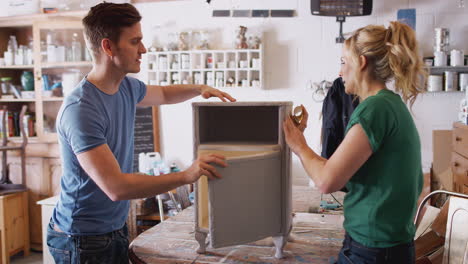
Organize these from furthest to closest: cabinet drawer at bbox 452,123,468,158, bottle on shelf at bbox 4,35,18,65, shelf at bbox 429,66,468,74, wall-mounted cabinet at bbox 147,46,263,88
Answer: bottle on shelf at bbox 4,35,18,65, wall-mounted cabinet at bbox 147,46,263,88, shelf at bbox 429,66,468,74, cabinet drawer at bbox 452,123,468,158

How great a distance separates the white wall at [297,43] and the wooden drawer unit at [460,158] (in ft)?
1.61

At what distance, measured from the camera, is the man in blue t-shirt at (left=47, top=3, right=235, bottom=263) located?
150cm

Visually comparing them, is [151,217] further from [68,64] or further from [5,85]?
[5,85]

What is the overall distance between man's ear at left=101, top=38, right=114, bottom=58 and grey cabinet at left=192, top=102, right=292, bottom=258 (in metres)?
0.37

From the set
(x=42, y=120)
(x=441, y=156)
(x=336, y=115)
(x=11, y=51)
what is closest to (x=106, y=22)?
(x=336, y=115)

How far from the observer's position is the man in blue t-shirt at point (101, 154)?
4.92 ft

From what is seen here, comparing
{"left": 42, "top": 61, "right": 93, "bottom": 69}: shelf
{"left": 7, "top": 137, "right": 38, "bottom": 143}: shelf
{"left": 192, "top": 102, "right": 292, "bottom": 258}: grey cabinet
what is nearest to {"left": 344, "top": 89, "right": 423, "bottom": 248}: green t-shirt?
{"left": 192, "top": 102, "right": 292, "bottom": 258}: grey cabinet

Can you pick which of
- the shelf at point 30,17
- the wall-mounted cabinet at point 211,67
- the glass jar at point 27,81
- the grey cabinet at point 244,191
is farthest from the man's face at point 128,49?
the glass jar at point 27,81

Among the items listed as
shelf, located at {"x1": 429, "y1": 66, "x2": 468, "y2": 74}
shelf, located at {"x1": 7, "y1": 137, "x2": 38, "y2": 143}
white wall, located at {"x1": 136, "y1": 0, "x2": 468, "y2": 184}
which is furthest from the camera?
shelf, located at {"x1": 7, "y1": 137, "x2": 38, "y2": 143}

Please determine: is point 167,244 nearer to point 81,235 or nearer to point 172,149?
point 81,235

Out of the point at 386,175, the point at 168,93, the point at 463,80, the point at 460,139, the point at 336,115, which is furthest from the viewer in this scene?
the point at 463,80

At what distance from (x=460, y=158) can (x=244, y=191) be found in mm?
2648

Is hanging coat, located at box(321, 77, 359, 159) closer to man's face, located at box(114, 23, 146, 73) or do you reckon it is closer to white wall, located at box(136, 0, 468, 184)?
white wall, located at box(136, 0, 468, 184)

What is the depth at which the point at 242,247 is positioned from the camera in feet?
5.90
